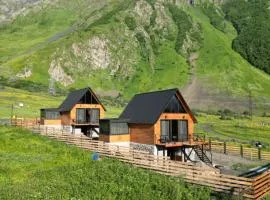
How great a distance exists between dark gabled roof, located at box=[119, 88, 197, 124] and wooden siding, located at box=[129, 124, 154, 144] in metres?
0.72

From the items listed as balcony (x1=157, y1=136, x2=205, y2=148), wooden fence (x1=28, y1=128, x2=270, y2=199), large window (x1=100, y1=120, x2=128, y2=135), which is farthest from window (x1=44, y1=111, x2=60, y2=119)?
balcony (x1=157, y1=136, x2=205, y2=148)

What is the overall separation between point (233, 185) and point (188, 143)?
1980cm

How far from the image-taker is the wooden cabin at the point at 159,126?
49438 millimetres

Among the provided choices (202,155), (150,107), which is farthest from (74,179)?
(202,155)

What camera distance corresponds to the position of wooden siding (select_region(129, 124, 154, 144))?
4966cm

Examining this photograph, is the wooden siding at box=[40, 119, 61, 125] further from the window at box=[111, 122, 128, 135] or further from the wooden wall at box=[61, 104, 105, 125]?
the window at box=[111, 122, 128, 135]

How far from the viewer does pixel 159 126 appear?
49656mm

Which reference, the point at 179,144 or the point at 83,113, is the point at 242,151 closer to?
the point at 179,144

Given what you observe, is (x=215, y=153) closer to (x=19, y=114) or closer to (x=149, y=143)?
(x=149, y=143)

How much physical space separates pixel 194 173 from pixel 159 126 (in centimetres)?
1573

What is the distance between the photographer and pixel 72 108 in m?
70.1

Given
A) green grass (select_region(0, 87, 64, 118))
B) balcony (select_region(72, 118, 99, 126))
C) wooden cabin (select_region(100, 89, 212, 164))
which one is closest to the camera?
wooden cabin (select_region(100, 89, 212, 164))

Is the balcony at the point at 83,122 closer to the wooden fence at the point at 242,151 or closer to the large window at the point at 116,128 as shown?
the large window at the point at 116,128

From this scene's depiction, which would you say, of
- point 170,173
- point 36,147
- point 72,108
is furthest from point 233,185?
point 72,108
